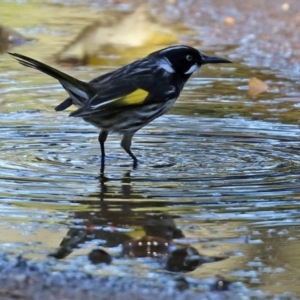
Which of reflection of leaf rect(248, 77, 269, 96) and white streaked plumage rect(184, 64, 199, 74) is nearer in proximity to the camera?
white streaked plumage rect(184, 64, 199, 74)

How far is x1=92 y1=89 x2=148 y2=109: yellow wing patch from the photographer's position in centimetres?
628

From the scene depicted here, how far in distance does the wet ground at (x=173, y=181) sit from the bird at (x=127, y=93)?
244 mm

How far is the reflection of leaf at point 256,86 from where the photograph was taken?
8969 millimetres

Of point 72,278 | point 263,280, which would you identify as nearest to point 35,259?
point 72,278

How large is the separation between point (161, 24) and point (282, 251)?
9.38m

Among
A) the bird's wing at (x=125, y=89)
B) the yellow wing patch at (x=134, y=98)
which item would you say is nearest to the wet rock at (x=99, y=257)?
the bird's wing at (x=125, y=89)

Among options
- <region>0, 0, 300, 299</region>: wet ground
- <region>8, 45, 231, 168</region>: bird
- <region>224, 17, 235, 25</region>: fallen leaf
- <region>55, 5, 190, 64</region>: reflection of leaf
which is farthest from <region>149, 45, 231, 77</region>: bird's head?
<region>224, 17, 235, 25</region>: fallen leaf

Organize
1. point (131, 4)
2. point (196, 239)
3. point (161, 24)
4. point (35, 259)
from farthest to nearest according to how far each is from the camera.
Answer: point (131, 4) < point (161, 24) < point (196, 239) < point (35, 259)

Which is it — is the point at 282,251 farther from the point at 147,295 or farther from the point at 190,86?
the point at 190,86

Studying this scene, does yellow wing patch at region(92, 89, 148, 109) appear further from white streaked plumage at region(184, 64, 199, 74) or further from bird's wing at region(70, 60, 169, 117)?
white streaked plumage at region(184, 64, 199, 74)

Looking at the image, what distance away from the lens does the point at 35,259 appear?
4.27 meters

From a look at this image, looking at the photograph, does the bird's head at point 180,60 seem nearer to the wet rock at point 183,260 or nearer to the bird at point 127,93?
the bird at point 127,93

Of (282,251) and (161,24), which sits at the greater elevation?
(161,24)

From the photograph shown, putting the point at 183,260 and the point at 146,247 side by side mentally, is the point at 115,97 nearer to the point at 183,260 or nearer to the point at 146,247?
the point at 146,247
